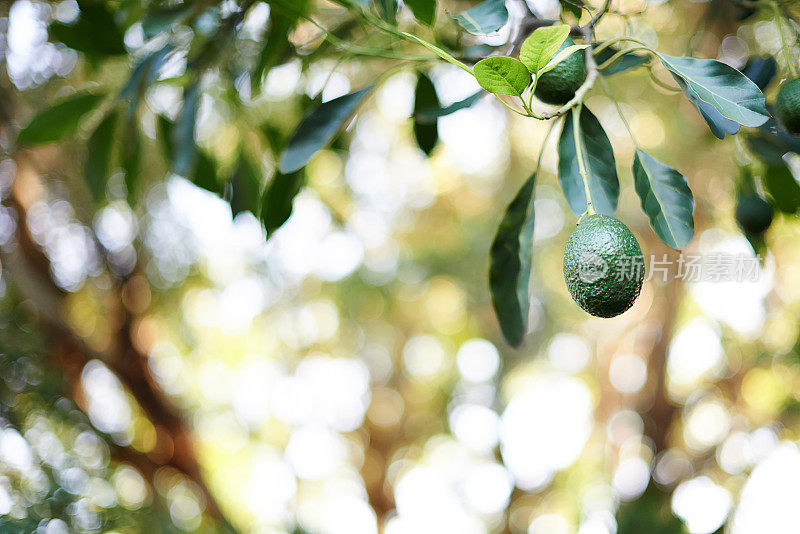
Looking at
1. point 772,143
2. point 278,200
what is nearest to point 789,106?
point 772,143

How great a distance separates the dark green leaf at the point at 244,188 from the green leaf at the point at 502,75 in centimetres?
49

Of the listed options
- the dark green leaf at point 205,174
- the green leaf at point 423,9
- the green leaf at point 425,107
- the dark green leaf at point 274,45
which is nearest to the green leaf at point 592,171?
the green leaf at point 423,9

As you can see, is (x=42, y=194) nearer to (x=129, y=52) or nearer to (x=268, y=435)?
(x=129, y=52)

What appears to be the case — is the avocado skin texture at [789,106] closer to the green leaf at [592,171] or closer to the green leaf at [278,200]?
A: the green leaf at [592,171]

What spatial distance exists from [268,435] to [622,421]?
1.78 metres

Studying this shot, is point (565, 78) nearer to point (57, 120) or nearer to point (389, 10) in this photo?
point (389, 10)

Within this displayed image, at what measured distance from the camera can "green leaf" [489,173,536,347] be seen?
1.90ft

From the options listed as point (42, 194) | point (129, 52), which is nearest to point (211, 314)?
point (42, 194)

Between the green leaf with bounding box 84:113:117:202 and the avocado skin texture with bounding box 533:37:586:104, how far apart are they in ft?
2.00

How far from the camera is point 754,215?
2.41 ft

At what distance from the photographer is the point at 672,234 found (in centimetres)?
50

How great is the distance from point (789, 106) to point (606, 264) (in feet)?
0.93

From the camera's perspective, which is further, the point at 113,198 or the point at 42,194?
the point at 113,198
